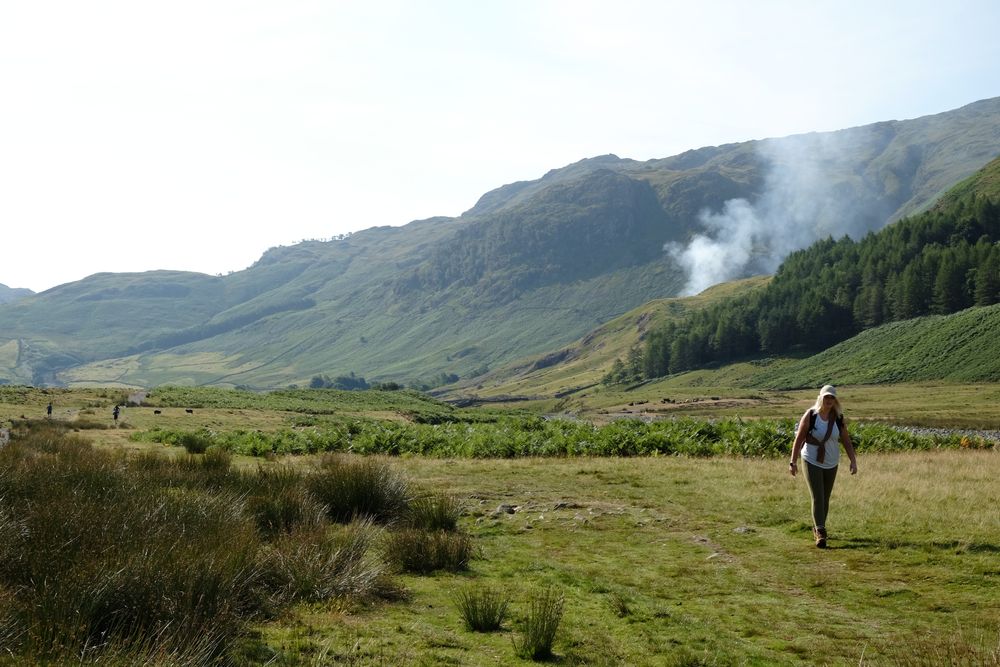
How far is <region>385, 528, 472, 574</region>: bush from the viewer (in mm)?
10562

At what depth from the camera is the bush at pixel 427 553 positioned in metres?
10.6

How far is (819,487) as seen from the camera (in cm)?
1215

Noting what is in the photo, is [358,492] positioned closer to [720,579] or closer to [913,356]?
[720,579]

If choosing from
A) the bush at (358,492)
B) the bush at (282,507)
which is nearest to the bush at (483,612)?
the bush at (282,507)

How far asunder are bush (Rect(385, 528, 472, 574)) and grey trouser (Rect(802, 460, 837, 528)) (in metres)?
5.74

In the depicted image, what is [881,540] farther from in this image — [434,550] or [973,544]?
[434,550]

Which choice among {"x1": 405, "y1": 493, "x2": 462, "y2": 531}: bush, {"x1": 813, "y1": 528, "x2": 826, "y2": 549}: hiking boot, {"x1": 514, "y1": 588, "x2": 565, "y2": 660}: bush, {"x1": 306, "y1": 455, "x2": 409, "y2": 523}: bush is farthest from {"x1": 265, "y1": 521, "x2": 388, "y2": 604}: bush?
{"x1": 813, "y1": 528, "x2": 826, "y2": 549}: hiking boot

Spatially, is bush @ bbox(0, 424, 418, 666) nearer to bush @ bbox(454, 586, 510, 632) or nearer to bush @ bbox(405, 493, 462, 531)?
bush @ bbox(454, 586, 510, 632)

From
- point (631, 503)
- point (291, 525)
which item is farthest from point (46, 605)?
point (631, 503)

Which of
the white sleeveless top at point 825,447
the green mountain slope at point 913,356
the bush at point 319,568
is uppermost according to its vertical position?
the white sleeveless top at point 825,447

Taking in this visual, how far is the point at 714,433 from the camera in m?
31.5

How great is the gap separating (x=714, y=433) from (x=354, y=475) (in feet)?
70.4

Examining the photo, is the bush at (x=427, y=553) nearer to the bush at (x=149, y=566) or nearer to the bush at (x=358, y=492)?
the bush at (x=149, y=566)

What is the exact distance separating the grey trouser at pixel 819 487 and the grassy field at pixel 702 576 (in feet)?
1.64
